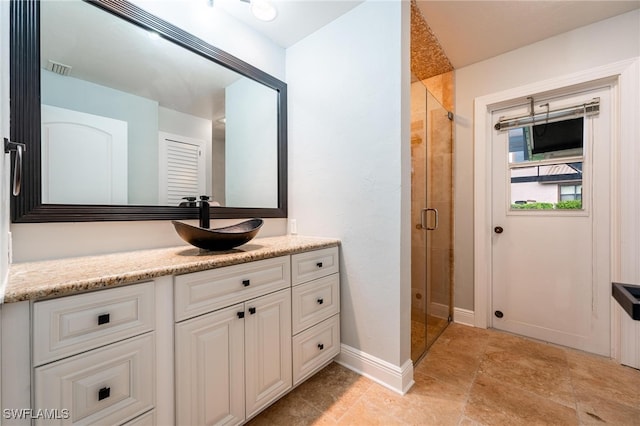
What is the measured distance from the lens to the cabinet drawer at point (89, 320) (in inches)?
27.6

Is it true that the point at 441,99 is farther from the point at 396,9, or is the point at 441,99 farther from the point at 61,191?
the point at 61,191

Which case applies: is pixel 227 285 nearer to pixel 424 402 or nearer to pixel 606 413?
pixel 424 402

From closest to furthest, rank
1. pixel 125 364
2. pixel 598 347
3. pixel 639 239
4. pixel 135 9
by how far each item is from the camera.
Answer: pixel 125 364 → pixel 135 9 → pixel 639 239 → pixel 598 347

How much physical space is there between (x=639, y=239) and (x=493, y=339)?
1220 mm

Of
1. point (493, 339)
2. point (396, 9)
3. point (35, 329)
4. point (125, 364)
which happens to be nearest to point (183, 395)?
point (125, 364)

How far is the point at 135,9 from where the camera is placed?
4.30 ft

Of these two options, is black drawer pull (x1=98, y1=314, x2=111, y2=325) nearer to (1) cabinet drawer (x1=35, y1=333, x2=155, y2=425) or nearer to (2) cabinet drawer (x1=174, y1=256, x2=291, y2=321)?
(1) cabinet drawer (x1=35, y1=333, x2=155, y2=425)

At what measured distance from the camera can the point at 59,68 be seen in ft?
3.66

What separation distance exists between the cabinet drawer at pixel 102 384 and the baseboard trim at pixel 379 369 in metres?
1.19

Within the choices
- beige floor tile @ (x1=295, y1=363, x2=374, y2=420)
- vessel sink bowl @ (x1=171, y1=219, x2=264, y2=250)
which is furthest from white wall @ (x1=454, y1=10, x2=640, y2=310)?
vessel sink bowl @ (x1=171, y1=219, x2=264, y2=250)

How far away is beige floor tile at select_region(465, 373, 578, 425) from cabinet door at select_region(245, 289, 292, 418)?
102 centimetres

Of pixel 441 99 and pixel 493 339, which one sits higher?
pixel 441 99

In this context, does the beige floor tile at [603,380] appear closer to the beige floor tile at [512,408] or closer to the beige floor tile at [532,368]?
the beige floor tile at [532,368]

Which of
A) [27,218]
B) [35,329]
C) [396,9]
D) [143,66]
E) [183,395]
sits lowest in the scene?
[183,395]
